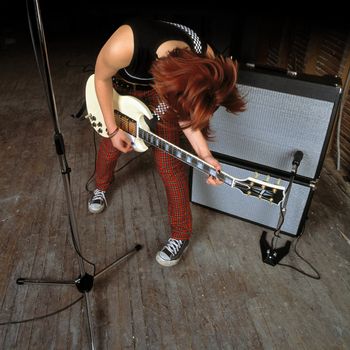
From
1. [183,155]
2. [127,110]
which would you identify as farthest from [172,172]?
[127,110]

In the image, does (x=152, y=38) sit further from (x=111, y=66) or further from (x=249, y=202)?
(x=249, y=202)

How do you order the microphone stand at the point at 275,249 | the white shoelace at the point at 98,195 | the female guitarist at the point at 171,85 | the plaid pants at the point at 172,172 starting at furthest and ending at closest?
1. the white shoelace at the point at 98,195
2. the microphone stand at the point at 275,249
3. the plaid pants at the point at 172,172
4. the female guitarist at the point at 171,85

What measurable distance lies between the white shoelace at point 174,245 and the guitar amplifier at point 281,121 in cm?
42

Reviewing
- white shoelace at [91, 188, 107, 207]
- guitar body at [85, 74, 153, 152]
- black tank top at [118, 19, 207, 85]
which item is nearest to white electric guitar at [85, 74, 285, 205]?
guitar body at [85, 74, 153, 152]

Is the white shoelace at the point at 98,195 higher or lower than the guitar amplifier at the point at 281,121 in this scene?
lower

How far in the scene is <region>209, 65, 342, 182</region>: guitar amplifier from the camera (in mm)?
1203

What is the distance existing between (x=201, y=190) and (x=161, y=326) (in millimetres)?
658

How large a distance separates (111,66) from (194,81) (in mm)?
326

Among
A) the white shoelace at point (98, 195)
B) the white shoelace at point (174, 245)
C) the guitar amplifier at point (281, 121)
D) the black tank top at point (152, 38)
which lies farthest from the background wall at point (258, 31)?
the white shoelace at point (98, 195)

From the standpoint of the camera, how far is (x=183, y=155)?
1.19 metres

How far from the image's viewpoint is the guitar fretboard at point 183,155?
114cm

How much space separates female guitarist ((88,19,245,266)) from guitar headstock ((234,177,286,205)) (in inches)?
5.1

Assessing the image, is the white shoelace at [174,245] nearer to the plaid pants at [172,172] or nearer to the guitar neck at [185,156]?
the plaid pants at [172,172]

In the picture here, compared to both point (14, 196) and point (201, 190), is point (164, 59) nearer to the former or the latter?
point (201, 190)
